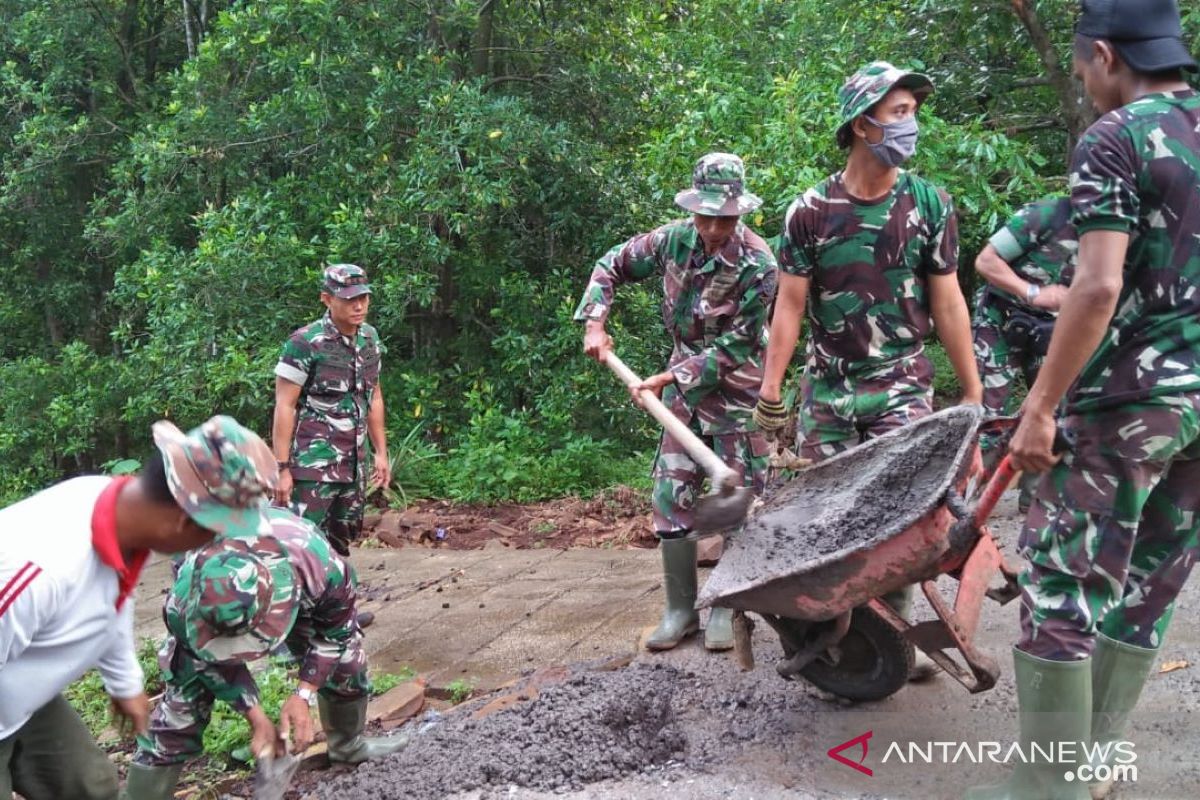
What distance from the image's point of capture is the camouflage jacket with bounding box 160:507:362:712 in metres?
3.30

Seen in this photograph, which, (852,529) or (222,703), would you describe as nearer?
(852,529)

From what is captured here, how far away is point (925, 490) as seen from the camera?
357 centimetres

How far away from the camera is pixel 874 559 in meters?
3.00

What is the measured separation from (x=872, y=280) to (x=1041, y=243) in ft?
3.93

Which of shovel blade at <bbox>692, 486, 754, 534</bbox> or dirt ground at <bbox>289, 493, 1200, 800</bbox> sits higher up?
shovel blade at <bbox>692, 486, 754, 534</bbox>

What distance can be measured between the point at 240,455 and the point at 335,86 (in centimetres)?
826

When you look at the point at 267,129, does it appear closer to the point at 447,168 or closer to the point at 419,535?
the point at 447,168

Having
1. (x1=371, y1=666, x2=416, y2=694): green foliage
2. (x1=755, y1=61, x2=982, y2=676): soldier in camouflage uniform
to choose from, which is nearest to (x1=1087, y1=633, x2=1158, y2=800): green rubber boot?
(x1=755, y1=61, x2=982, y2=676): soldier in camouflage uniform

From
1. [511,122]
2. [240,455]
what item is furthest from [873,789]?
[511,122]

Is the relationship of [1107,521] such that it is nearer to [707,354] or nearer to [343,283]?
[707,354]

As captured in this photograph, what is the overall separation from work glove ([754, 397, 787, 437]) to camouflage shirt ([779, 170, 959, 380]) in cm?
27

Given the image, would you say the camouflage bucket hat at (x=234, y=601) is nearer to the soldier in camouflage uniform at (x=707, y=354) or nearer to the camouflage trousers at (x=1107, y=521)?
the soldier in camouflage uniform at (x=707, y=354)

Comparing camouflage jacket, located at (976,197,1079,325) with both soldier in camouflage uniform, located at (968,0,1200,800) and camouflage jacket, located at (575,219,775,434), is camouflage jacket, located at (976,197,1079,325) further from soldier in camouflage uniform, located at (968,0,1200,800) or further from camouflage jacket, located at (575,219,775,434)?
→ soldier in camouflage uniform, located at (968,0,1200,800)

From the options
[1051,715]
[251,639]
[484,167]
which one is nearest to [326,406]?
[251,639]
